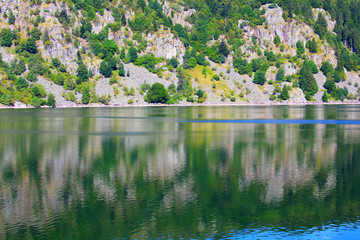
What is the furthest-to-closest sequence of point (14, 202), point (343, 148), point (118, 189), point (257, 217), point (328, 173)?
point (343, 148)
point (328, 173)
point (118, 189)
point (14, 202)
point (257, 217)

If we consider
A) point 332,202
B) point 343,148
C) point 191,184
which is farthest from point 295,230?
point 343,148

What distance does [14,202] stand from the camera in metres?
35.5

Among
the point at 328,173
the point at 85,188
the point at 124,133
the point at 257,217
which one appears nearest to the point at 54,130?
the point at 124,133

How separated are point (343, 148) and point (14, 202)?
4712cm

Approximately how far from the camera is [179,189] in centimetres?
3962

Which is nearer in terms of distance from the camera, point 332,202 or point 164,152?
point 332,202

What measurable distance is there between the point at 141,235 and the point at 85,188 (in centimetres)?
1335

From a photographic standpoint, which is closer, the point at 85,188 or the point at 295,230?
the point at 295,230

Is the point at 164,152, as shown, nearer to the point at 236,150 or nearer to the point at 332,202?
the point at 236,150

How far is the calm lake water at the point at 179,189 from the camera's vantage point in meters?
29.6

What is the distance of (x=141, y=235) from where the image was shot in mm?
28125

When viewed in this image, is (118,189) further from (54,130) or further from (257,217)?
(54,130)

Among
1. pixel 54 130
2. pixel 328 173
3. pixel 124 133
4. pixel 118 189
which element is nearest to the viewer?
pixel 118 189

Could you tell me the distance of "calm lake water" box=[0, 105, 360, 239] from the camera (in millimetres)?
29625
